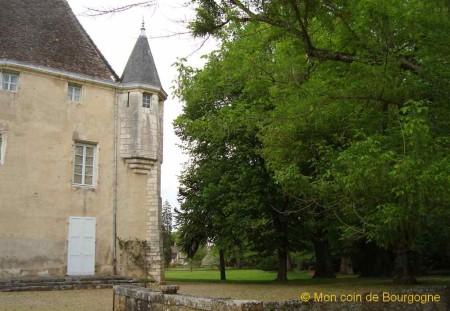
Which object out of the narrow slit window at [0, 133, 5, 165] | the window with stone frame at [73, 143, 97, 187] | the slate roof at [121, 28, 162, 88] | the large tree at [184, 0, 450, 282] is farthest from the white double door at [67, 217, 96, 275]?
the large tree at [184, 0, 450, 282]

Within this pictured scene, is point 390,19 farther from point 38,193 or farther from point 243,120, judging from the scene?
point 38,193

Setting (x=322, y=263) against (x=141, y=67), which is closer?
(x=141, y=67)

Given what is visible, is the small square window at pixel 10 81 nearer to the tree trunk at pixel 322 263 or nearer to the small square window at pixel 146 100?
the small square window at pixel 146 100

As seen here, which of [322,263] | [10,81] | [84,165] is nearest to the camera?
[10,81]

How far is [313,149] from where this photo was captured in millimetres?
9836

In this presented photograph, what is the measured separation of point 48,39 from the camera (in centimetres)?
1938

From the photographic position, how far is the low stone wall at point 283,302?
6102 millimetres

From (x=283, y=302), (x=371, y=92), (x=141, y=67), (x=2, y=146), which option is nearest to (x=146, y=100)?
(x=141, y=67)

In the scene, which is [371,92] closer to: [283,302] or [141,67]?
[283,302]

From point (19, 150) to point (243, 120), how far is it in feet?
30.0

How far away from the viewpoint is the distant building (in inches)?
677

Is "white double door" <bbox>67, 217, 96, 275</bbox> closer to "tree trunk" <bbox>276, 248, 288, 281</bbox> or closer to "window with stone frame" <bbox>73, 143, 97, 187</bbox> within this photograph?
"window with stone frame" <bbox>73, 143, 97, 187</bbox>

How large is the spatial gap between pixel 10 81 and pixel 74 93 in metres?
2.48

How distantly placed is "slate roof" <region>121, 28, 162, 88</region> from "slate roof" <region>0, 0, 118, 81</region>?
679 millimetres
